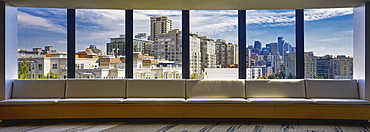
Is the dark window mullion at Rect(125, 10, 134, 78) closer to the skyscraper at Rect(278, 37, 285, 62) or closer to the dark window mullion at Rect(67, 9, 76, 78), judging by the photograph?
the dark window mullion at Rect(67, 9, 76, 78)

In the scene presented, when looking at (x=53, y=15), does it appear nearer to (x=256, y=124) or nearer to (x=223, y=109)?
(x=223, y=109)

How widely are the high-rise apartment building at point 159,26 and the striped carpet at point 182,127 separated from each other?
2096 millimetres

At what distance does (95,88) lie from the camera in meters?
5.78

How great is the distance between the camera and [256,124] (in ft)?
16.9

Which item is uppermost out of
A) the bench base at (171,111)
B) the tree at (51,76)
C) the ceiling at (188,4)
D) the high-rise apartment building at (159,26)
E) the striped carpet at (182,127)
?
the ceiling at (188,4)

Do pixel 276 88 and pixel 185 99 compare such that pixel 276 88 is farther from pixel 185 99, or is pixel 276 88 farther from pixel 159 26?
pixel 159 26

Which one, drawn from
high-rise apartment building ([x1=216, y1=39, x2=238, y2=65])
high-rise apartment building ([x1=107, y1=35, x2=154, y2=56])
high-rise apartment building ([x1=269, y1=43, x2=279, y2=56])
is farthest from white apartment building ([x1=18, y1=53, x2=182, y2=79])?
high-rise apartment building ([x1=269, y1=43, x2=279, y2=56])

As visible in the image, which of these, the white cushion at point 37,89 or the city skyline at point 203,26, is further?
the city skyline at point 203,26

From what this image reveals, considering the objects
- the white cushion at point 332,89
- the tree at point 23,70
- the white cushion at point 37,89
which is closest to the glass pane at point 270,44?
the white cushion at point 332,89

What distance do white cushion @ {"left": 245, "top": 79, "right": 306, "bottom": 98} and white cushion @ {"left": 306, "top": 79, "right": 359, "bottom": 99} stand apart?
0.17 metres

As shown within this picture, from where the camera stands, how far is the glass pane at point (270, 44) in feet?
20.4

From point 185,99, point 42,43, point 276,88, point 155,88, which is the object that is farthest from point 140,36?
point 276,88

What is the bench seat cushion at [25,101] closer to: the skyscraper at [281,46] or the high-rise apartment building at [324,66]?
the skyscraper at [281,46]

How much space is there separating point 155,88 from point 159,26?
147 cm
